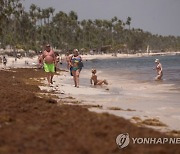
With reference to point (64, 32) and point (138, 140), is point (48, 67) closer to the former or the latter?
point (138, 140)

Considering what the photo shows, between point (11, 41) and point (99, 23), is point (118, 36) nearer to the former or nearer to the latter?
point (99, 23)

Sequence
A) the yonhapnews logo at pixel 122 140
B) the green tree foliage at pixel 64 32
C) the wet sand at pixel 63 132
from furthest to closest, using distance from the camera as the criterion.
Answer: the green tree foliage at pixel 64 32, the yonhapnews logo at pixel 122 140, the wet sand at pixel 63 132

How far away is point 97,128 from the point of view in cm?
592

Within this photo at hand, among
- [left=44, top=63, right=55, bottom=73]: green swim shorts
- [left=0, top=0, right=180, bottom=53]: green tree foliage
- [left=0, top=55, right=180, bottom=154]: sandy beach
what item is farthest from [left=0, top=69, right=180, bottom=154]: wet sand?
[left=0, top=0, right=180, bottom=53]: green tree foliage

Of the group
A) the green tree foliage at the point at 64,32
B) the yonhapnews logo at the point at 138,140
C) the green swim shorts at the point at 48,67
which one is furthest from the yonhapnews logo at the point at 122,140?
the green tree foliage at the point at 64,32

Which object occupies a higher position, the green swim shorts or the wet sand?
the green swim shorts

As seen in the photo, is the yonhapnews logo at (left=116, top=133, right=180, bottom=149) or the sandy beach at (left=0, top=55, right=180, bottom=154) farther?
the yonhapnews logo at (left=116, top=133, right=180, bottom=149)

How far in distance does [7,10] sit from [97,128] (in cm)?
5314

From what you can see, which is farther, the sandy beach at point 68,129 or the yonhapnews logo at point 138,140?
the yonhapnews logo at point 138,140

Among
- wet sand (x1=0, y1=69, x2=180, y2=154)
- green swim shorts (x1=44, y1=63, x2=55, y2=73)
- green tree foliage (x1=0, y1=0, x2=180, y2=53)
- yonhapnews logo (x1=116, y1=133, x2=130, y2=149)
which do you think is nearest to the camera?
wet sand (x1=0, y1=69, x2=180, y2=154)

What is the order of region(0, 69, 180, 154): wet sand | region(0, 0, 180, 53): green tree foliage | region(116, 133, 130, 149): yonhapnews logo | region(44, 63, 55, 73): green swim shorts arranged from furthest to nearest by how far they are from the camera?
region(0, 0, 180, 53): green tree foliage
region(44, 63, 55, 73): green swim shorts
region(116, 133, 130, 149): yonhapnews logo
region(0, 69, 180, 154): wet sand

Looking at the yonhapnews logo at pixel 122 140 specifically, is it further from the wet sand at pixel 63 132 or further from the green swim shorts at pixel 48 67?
the green swim shorts at pixel 48 67

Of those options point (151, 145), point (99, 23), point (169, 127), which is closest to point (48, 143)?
point (151, 145)

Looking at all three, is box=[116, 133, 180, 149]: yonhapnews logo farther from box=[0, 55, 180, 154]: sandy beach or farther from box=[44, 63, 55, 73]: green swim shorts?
box=[44, 63, 55, 73]: green swim shorts
